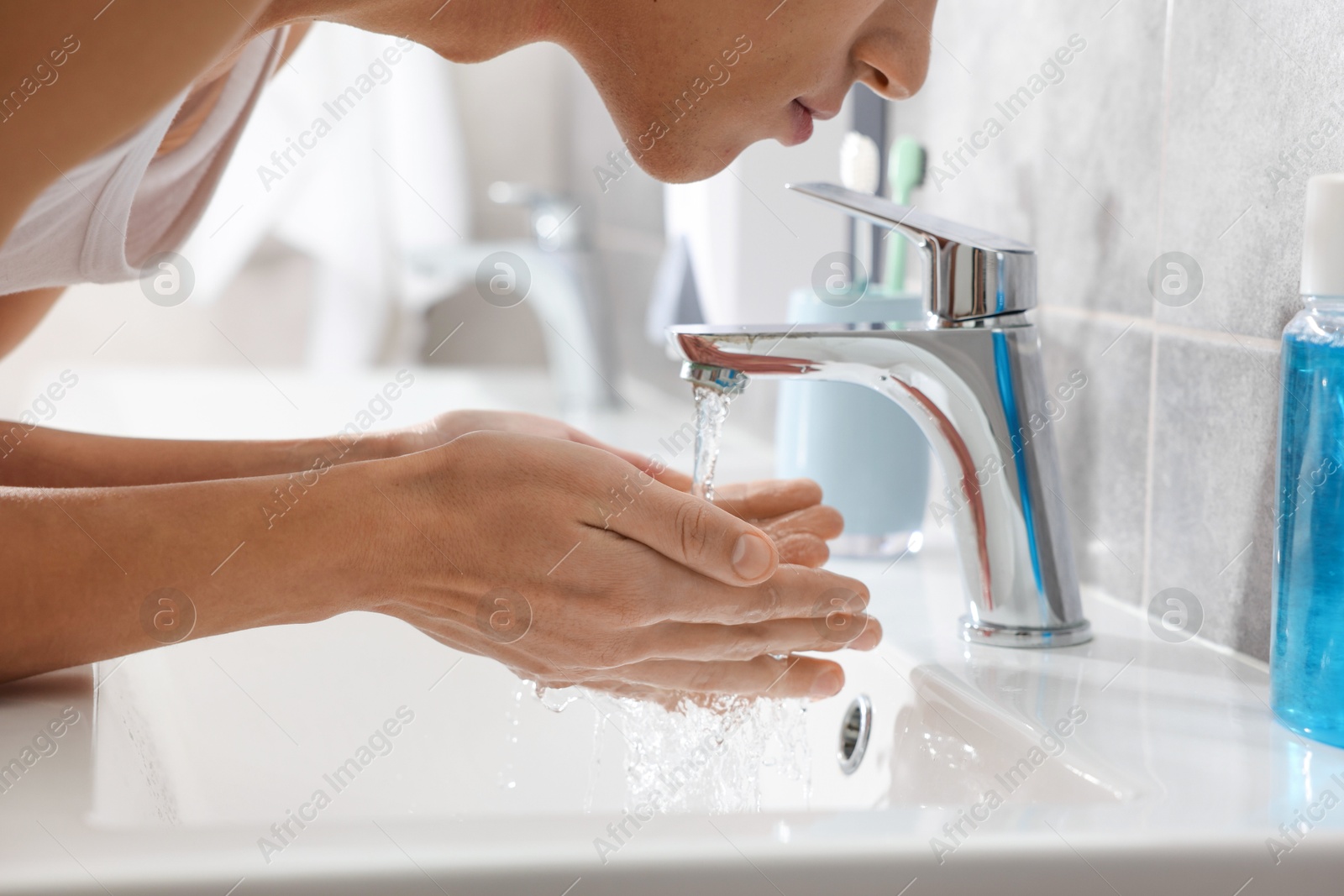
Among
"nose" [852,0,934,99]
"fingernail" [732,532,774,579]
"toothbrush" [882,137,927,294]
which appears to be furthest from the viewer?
"toothbrush" [882,137,927,294]

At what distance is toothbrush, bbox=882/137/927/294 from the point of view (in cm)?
63

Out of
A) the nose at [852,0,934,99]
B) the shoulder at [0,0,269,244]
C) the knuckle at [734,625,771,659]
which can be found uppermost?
the nose at [852,0,934,99]

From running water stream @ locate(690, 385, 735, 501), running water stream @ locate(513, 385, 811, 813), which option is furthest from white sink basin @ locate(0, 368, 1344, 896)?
running water stream @ locate(690, 385, 735, 501)

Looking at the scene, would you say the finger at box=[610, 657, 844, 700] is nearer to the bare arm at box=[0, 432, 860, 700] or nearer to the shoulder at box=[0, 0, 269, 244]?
the bare arm at box=[0, 432, 860, 700]

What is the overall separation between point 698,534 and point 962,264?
164 millimetres

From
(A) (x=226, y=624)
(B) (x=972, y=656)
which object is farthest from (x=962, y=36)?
(A) (x=226, y=624)

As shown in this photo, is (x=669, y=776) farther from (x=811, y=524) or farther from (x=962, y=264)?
(x=962, y=264)

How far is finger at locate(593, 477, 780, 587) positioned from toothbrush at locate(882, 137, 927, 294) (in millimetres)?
306

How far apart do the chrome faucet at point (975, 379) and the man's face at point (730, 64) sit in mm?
49

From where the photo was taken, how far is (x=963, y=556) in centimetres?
50

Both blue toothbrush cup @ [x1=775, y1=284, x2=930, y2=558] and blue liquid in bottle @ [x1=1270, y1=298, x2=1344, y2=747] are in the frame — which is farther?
blue toothbrush cup @ [x1=775, y1=284, x2=930, y2=558]

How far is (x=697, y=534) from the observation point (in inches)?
15.3

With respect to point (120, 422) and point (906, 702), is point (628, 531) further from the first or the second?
point (120, 422)

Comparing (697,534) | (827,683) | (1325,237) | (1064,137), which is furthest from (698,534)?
(1064,137)
